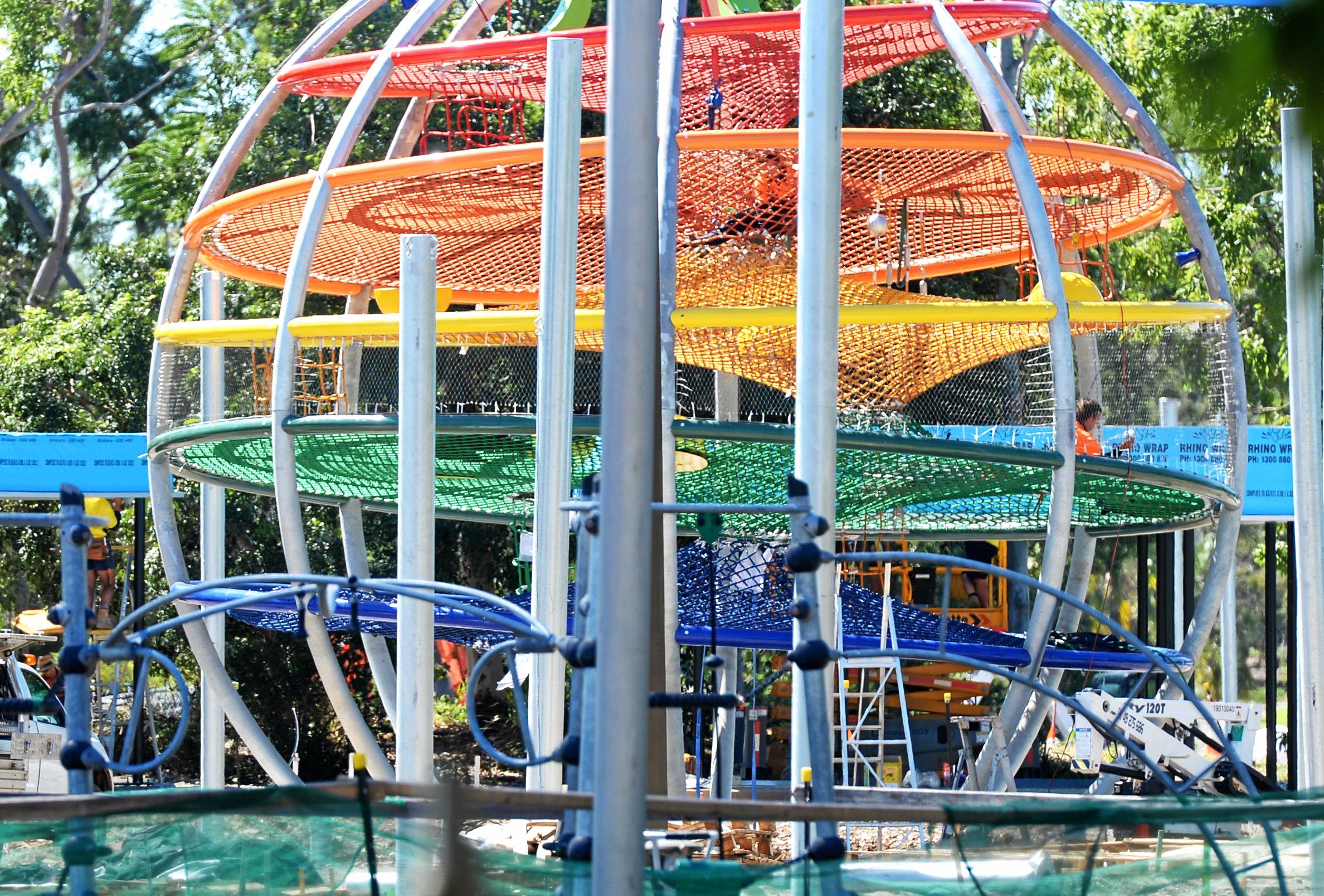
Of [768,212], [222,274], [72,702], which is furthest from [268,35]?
[72,702]

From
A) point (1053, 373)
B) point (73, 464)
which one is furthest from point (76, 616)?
point (73, 464)

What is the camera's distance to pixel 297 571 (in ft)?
37.4

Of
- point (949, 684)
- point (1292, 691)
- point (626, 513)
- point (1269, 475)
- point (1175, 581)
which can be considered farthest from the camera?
point (1175, 581)

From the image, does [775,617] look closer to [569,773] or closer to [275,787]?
[569,773]

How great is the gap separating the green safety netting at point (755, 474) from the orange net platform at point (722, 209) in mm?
1449

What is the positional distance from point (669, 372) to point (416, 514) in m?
1.76

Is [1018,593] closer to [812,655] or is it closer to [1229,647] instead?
[1229,647]

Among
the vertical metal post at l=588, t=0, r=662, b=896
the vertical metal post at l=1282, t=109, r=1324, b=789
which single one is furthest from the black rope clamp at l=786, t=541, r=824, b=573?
the vertical metal post at l=1282, t=109, r=1324, b=789

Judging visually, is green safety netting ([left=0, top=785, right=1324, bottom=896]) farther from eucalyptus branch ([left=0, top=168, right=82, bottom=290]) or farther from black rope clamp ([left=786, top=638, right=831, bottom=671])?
eucalyptus branch ([left=0, top=168, right=82, bottom=290])

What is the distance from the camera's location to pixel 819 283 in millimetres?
7578

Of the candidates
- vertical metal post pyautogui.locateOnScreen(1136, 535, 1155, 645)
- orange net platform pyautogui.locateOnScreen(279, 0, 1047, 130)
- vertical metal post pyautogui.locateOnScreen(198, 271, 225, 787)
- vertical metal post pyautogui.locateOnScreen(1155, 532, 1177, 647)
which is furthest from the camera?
vertical metal post pyautogui.locateOnScreen(1136, 535, 1155, 645)

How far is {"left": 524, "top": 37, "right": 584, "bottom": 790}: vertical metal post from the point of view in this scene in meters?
9.01

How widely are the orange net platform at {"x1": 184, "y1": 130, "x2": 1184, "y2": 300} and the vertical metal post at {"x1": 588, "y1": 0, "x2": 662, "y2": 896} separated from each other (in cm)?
627

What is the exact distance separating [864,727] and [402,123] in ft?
20.5
